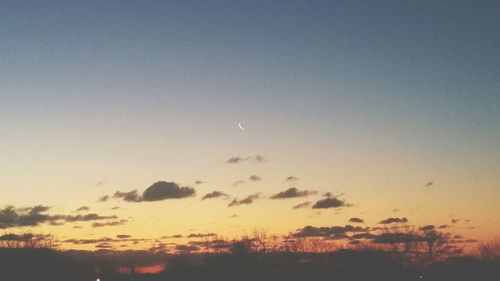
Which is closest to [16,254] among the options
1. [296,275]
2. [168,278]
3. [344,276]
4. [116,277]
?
[116,277]

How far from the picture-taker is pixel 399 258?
11444 cm

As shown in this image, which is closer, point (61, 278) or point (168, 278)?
point (61, 278)

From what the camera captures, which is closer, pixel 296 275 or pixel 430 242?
pixel 296 275

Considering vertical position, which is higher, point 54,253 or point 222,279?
point 54,253

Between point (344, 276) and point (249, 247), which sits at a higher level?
point (249, 247)

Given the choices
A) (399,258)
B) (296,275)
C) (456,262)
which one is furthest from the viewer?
(399,258)

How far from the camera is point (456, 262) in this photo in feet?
352

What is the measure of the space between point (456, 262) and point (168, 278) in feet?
181

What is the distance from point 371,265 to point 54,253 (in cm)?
6021

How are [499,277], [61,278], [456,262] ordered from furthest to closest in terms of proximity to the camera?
[456,262]
[499,277]
[61,278]

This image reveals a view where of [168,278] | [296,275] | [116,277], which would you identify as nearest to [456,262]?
[296,275]

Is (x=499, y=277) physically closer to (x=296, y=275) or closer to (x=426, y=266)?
(x=426, y=266)

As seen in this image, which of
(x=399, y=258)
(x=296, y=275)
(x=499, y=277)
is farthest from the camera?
(x=399, y=258)

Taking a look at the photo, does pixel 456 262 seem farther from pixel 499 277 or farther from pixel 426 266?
pixel 499 277
